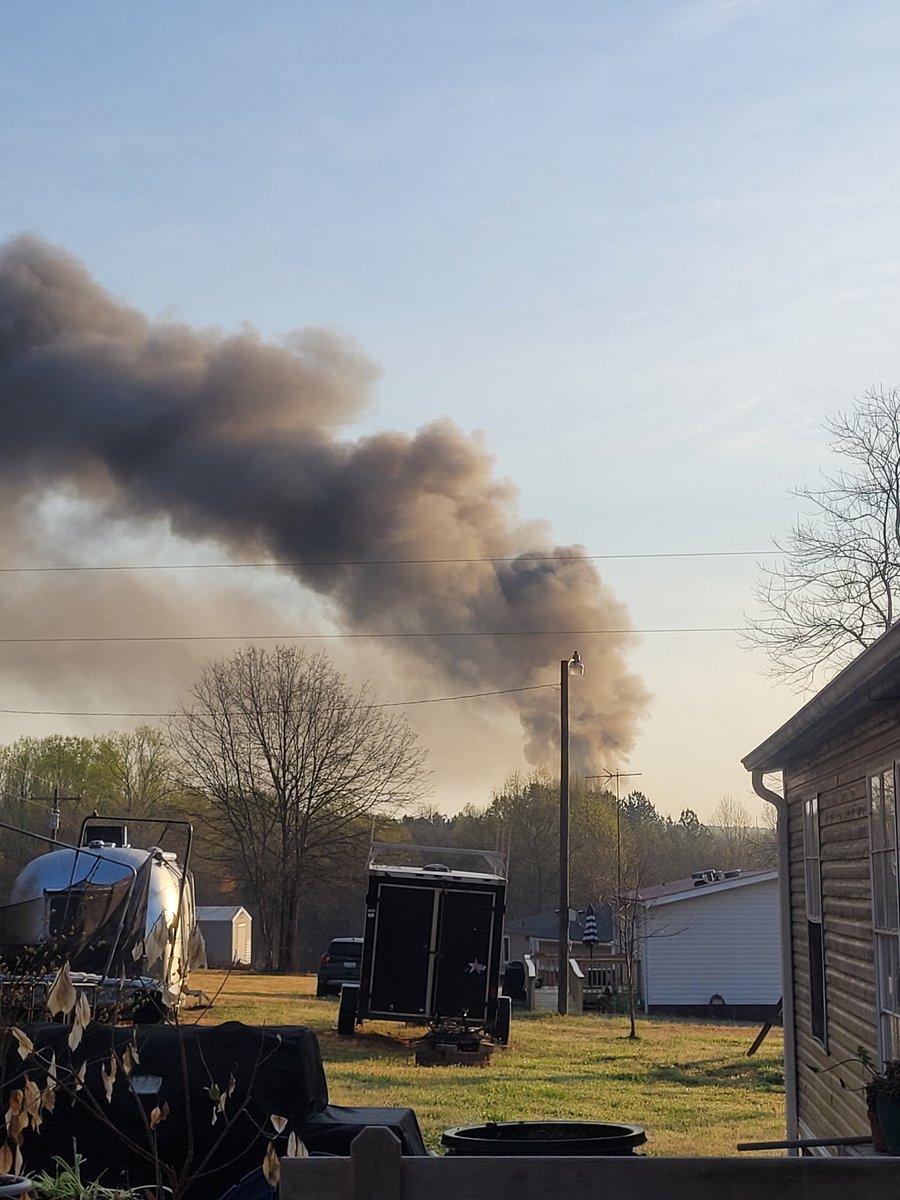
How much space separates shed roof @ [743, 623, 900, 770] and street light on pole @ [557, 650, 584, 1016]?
57.8 feet

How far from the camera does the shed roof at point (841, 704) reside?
19.2 feet

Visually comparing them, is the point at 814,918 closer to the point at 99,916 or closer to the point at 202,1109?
the point at 202,1109

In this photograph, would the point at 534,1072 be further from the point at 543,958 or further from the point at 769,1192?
the point at 543,958

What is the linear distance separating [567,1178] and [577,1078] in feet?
44.9

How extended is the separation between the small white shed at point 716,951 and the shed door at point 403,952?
728 inches

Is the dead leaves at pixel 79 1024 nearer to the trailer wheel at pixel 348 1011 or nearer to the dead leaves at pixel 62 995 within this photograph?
the dead leaves at pixel 62 995

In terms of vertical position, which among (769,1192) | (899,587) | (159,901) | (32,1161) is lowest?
(32,1161)

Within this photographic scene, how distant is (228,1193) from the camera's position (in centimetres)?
598

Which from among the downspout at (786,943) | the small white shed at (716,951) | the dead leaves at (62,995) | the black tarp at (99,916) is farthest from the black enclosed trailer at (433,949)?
the small white shed at (716,951)

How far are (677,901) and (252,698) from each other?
1544cm

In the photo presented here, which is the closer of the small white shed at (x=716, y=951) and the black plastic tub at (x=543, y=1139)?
the black plastic tub at (x=543, y=1139)

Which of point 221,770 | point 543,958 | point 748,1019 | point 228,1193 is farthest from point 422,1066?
point 221,770

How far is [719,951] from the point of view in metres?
36.2

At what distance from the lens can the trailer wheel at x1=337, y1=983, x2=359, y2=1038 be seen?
1939cm
